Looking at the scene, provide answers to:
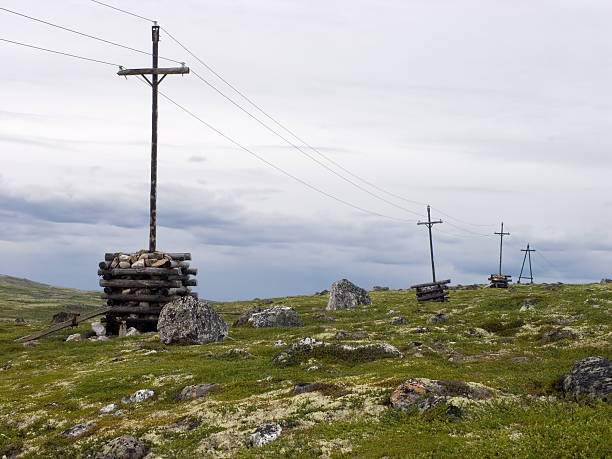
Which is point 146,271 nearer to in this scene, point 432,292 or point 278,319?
point 278,319

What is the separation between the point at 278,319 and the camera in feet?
167

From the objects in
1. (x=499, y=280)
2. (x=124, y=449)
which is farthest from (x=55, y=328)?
(x=499, y=280)

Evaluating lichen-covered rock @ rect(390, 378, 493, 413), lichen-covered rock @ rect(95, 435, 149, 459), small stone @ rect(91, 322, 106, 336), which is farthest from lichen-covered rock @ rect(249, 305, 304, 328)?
lichen-covered rock @ rect(95, 435, 149, 459)

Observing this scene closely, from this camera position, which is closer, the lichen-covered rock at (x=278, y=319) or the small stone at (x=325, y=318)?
the lichen-covered rock at (x=278, y=319)

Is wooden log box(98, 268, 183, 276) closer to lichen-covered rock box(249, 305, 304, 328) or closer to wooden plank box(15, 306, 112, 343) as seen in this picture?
wooden plank box(15, 306, 112, 343)

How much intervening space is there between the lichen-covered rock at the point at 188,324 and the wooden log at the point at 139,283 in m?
5.89

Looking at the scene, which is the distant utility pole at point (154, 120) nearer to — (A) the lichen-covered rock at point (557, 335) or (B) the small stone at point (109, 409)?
(B) the small stone at point (109, 409)

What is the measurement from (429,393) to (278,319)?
33321mm

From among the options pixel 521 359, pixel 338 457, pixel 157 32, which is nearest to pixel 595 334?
pixel 521 359

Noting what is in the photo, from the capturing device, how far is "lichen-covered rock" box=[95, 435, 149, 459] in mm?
17719

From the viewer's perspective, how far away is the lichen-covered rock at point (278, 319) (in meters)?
51.0

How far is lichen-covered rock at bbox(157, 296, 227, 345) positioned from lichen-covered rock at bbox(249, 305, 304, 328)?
8.78 meters

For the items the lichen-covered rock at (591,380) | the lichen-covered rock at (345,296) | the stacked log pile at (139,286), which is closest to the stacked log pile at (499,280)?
the lichen-covered rock at (345,296)

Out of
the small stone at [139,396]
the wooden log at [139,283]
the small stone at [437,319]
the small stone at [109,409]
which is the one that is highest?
the wooden log at [139,283]
